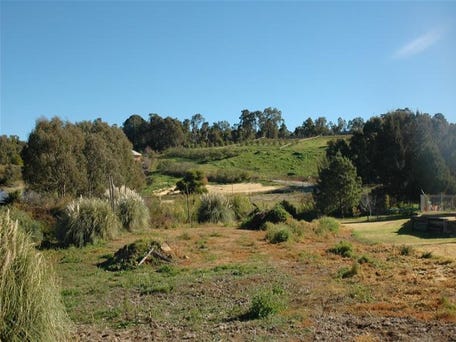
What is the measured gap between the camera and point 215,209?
74.5 feet

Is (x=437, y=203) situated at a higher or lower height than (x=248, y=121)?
lower

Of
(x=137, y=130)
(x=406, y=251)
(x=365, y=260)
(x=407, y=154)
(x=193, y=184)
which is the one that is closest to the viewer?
(x=365, y=260)

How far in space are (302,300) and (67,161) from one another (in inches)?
807

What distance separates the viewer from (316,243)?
16016mm

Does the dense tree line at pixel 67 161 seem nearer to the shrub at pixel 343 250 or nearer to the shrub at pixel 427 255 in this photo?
the shrub at pixel 343 250

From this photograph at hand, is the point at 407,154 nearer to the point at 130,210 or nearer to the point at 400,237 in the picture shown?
the point at 400,237

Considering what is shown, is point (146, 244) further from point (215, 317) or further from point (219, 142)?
point (219, 142)

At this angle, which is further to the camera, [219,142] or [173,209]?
[219,142]

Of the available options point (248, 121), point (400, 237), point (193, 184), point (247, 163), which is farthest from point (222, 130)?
point (400, 237)

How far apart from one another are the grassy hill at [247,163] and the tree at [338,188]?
66.8ft

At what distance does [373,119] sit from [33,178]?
23861 millimetres

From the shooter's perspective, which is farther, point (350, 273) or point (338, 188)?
point (338, 188)

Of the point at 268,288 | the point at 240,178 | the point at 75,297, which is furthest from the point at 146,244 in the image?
the point at 240,178

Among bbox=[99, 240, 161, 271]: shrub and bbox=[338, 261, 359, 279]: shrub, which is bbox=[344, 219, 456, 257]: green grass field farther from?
bbox=[99, 240, 161, 271]: shrub
